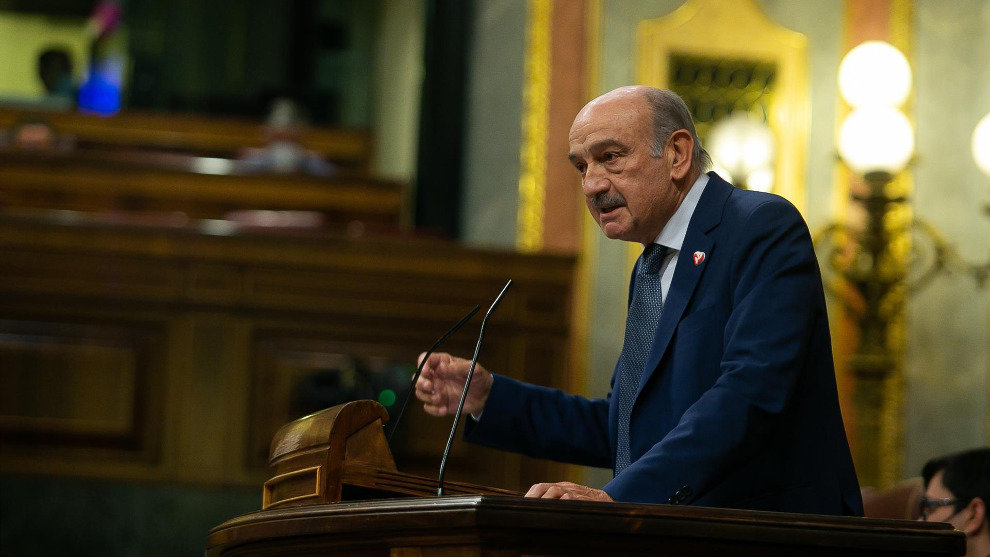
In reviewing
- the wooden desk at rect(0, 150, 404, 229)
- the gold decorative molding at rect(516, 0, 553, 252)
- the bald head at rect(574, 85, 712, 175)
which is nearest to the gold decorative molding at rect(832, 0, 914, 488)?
the gold decorative molding at rect(516, 0, 553, 252)

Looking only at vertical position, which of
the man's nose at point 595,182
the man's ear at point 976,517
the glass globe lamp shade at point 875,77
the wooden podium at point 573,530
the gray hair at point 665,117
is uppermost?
the glass globe lamp shade at point 875,77

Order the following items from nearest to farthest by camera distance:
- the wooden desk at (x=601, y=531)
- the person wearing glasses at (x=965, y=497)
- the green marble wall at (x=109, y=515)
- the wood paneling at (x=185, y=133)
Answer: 1. the wooden desk at (x=601, y=531)
2. the person wearing glasses at (x=965, y=497)
3. the green marble wall at (x=109, y=515)
4. the wood paneling at (x=185, y=133)

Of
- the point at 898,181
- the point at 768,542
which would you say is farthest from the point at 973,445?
the point at 768,542

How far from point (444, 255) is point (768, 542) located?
3245 millimetres

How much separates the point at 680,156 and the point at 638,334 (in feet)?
0.88

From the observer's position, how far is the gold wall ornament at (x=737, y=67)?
18.7 ft

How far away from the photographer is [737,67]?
19.0ft

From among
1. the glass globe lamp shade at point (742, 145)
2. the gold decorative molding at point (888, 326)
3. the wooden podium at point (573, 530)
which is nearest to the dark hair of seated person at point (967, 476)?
the wooden podium at point (573, 530)

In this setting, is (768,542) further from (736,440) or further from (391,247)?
(391,247)

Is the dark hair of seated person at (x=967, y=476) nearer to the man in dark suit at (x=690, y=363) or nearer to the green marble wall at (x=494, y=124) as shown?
the man in dark suit at (x=690, y=363)

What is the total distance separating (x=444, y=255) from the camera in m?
4.57

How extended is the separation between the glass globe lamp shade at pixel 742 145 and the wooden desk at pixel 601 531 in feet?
13.1

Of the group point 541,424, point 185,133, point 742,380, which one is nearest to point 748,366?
point 742,380

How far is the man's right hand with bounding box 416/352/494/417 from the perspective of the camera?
2.06 metres
